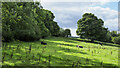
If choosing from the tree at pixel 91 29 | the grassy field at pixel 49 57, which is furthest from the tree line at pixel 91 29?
the grassy field at pixel 49 57

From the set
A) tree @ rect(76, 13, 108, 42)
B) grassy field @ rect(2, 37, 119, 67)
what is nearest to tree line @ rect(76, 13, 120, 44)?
tree @ rect(76, 13, 108, 42)

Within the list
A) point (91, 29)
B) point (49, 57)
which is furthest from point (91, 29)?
point (49, 57)

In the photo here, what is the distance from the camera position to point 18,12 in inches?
973

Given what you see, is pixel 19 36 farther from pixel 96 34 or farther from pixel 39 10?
pixel 96 34

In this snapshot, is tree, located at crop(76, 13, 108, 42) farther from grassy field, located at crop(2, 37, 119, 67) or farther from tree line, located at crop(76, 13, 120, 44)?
grassy field, located at crop(2, 37, 119, 67)

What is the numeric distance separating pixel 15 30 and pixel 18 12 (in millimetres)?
4933

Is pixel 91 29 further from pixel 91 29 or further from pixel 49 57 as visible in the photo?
pixel 49 57

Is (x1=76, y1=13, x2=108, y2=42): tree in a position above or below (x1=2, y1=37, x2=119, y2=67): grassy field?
above

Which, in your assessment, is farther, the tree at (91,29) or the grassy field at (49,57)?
the tree at (91,29)

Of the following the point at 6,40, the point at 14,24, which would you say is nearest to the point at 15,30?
the point at 14,24

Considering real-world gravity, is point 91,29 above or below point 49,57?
above

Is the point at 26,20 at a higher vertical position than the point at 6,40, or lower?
higher

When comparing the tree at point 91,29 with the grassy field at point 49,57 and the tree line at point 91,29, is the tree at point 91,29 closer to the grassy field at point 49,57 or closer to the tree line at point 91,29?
the tree line at point 91,29

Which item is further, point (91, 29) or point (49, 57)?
point (91, 29)
